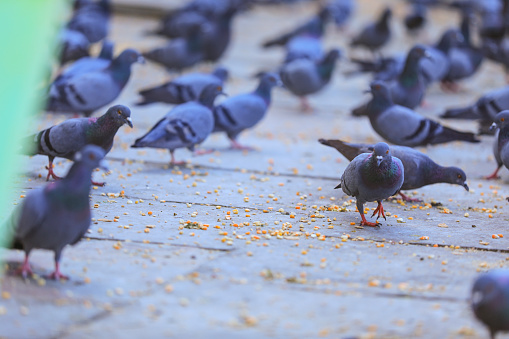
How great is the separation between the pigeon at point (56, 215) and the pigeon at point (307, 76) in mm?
6706

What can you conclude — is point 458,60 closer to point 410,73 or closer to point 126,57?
point 410,73

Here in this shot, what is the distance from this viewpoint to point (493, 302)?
314 centimetres

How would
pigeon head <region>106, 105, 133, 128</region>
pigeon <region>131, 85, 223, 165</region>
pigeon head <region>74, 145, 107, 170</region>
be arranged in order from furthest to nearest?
pigeon <region>131, 85, 223, 165</region> < pigeon head <region>106, 105, 133, 128</region> < pigeon head <region>74, 145, 107, 170</region>

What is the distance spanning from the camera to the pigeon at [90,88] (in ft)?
25.0

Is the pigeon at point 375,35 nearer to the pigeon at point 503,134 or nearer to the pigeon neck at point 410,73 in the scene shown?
the pigeon neck at point 410,73

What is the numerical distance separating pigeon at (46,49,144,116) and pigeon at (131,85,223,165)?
105 cm

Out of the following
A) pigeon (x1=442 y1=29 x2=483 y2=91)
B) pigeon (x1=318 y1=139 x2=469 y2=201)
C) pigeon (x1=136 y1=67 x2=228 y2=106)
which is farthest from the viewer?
pigeon (x1=442 y1=29 x2=483 y2=91)

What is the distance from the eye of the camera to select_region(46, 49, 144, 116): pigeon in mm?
7633

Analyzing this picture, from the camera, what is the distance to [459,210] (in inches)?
228

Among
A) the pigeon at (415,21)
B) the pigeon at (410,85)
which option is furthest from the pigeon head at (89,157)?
the pigeon at (415,21)

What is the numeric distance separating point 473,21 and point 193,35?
517cm

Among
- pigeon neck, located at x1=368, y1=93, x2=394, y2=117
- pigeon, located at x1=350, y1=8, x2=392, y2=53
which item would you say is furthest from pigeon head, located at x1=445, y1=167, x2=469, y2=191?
pigeon, located at x1=350, y1=8, x2=392, y2=53

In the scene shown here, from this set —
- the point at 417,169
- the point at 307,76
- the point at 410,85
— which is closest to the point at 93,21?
the point at 307,76

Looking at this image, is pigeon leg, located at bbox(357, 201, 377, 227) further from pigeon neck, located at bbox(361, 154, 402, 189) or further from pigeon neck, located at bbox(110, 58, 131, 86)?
pigeon neck, located at bbox(110, 58, 131, 86)
